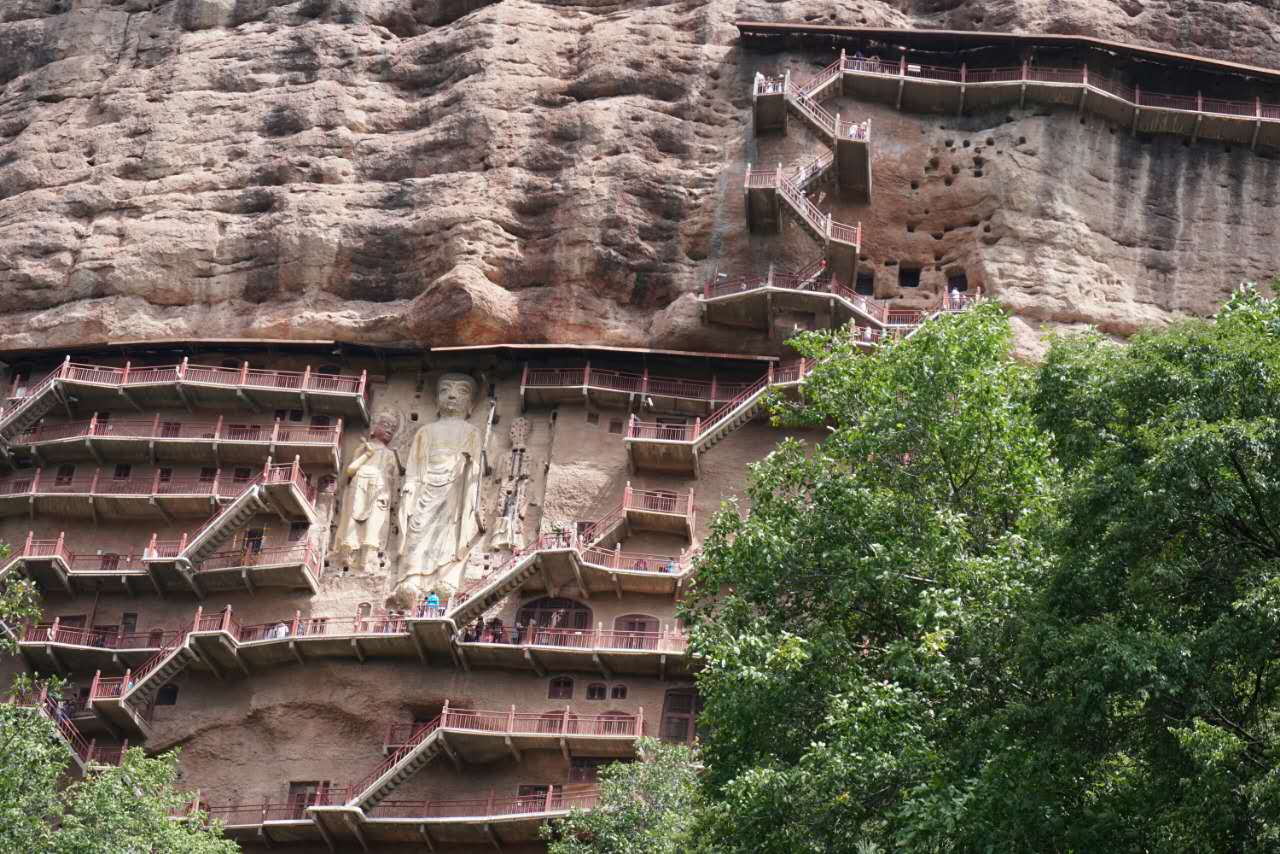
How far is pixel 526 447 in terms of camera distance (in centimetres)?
4334

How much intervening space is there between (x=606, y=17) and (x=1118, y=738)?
3494 cm

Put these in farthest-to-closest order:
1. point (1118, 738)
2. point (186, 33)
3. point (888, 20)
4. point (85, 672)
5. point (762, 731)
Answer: point (186, 33) → point (888, 20) → point (85, 672) → point (762, 731) → point (1118, 738)

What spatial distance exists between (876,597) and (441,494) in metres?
19.1

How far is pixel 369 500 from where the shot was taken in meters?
42.7

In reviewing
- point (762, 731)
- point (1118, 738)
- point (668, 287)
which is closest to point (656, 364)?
point (668, 287)

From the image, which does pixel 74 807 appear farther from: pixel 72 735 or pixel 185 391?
pixel 185 391

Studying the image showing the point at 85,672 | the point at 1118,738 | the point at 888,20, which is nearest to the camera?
the point at 1118,738

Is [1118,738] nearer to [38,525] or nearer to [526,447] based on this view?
[526,447]

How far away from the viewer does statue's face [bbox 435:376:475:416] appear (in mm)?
43906

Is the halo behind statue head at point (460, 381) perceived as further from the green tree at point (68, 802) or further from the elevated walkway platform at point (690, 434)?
the green tree at point (68, 802)

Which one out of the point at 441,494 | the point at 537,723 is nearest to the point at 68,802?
the point at 537,723

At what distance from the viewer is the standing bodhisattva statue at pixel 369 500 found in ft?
138

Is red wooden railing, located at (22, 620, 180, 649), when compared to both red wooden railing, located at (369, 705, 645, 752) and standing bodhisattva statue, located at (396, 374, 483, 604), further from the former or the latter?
red wooden railing, located at (369, 705, 645, 752)

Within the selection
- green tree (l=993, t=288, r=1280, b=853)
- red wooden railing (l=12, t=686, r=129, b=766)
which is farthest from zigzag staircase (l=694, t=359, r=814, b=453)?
green tree (l=993, t=288, r=1280, b=853)
